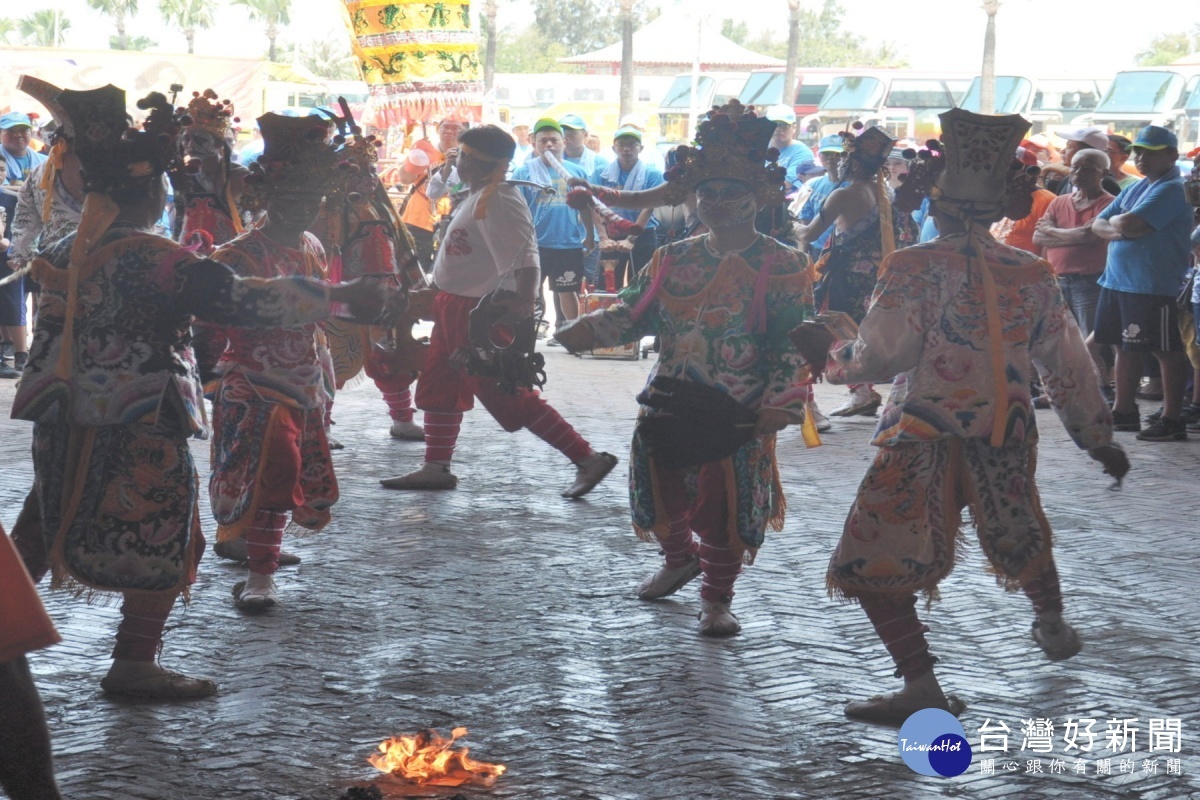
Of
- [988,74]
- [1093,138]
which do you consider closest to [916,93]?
[988,74]

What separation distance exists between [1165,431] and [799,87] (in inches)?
1245

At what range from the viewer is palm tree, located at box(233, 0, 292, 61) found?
6826cm

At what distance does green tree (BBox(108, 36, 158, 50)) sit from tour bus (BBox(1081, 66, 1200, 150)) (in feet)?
164

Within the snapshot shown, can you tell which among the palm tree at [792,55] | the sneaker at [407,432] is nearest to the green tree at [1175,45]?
the palm tree at [792,55]

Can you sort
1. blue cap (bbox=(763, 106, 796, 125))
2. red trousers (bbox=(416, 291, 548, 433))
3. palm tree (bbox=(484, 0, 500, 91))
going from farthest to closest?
1. palm tree (bbox=(484, 0, 500, 91))
2. blue cap (bbox=(763, 106, 796, 125))
3. red trousers (bbox=(416, 291, 548, 433))

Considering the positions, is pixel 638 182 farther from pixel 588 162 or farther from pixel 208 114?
pixel 208 114

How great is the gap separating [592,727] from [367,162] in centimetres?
342

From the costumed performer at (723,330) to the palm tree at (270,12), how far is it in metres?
66.7

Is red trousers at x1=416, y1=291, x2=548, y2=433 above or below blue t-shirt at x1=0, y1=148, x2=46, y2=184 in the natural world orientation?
below

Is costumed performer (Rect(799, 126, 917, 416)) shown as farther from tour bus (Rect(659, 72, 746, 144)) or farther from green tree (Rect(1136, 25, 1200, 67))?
green tree (Rect(1136, 25, 1200, 67))

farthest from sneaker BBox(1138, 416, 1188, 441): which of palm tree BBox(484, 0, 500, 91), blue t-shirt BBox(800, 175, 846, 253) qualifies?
palm tree BBox(484, 0, 500, 91)

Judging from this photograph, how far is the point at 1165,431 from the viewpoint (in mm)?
10039

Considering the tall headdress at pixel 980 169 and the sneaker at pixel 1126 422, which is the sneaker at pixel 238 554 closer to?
the tall headdress at pixel 980 169

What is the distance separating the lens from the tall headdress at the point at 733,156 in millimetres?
5273
